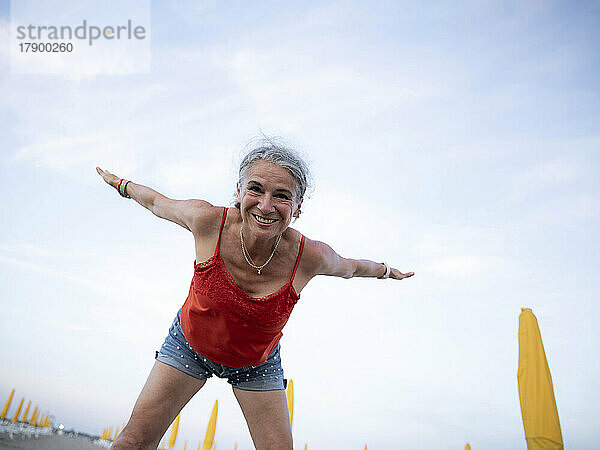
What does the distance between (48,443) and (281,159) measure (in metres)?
6.90

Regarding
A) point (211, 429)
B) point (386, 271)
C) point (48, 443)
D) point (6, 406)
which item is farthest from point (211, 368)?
point (6, 406)

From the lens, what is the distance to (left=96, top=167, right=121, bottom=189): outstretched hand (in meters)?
2.95

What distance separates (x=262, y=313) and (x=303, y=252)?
438 millimetres

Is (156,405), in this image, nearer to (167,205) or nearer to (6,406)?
(167,205)

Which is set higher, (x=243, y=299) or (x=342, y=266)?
(x=342, y=266)

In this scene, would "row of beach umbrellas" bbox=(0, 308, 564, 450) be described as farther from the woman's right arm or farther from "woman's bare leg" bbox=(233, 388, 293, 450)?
the woman's right arm

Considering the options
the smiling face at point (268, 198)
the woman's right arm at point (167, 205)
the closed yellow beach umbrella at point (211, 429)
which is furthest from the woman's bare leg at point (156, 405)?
the closed yellow beach umbrella at point (211, 429)

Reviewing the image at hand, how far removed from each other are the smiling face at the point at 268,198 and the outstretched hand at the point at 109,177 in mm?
1117

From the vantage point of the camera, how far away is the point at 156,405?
7.60ft

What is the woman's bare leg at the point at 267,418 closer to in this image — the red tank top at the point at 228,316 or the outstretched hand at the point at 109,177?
the red tank top at the point at 228,316

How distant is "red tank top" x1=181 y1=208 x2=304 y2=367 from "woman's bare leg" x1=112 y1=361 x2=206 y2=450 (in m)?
0.20

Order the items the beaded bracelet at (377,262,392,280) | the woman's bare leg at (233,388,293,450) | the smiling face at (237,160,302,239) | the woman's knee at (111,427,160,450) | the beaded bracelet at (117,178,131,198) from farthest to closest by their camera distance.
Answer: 1. the beaded bracelet at (377,262,392,280)
2. the beaded bracelet at (117,178,131,198)
3. the woman's bare leg at (233,388,293,450)
4. the smiling face at (237,160,302,239)
5. the woman's knee at (111,427,160,450)

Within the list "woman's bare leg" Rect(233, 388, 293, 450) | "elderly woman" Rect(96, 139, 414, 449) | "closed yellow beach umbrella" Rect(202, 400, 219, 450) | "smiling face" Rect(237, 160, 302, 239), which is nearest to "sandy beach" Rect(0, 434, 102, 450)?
"closed yellow beach umbrella" Rect(202, 400, 219, 450)

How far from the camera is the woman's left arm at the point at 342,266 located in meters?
2.63
